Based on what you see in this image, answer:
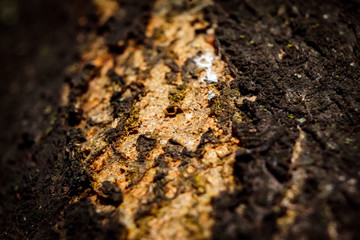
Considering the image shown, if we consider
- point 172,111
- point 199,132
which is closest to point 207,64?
point 172,111

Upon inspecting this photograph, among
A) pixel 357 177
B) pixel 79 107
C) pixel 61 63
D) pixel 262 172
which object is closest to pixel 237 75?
pixel 262 172

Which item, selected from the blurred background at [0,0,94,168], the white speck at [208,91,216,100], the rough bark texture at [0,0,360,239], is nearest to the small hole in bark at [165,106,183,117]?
the rough bark texture at [0,0,360,239]

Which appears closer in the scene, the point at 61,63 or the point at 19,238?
the point at 19,238

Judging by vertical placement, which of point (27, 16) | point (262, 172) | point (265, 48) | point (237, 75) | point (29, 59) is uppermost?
point (265, 48)

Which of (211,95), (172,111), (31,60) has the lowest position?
(31,60)

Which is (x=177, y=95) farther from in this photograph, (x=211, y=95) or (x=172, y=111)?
(x=211, y=95)

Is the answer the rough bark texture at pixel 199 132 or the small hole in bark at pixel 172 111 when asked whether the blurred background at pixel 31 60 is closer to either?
the rough bark texture at pixel 199 132

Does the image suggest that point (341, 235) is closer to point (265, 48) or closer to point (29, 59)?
point (265, 48)

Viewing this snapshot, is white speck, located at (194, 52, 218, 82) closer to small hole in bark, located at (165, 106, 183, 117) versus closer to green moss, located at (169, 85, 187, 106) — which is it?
green moss, located at (169, 85, 187, 106)
